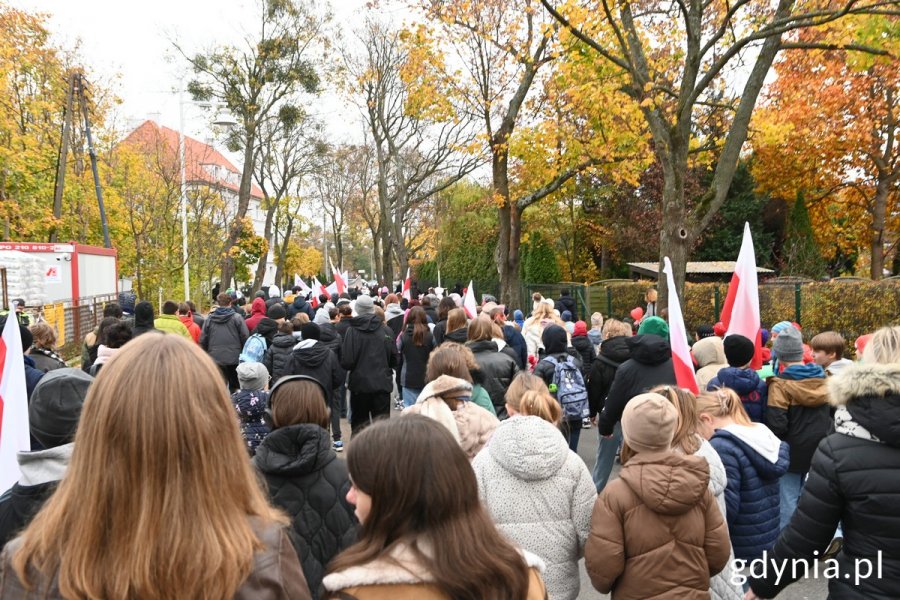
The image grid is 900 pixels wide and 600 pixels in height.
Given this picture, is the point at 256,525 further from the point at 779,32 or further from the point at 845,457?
the point at 779,32

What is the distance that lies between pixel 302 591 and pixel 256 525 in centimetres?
19

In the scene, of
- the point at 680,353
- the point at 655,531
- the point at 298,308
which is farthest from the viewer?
the point at 298,308

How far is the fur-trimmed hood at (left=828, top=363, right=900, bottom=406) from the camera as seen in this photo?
8.89 feet

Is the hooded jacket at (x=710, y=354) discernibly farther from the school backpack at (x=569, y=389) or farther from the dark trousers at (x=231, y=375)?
the dark trousers at (x=231, y=375)

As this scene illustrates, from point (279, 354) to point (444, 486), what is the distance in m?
6.74

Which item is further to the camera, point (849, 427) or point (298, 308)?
point (298, 308)

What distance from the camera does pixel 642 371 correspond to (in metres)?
6.23

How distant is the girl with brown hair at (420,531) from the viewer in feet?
5.81

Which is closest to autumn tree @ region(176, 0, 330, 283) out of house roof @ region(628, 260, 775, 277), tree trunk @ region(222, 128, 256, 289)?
tree trunk @ region(222, 128, 256, 289)

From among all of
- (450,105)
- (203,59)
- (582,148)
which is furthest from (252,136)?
(582,148)

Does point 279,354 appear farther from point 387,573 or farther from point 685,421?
point 387,573

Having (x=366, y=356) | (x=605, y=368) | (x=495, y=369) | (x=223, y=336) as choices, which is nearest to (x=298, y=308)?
(x=223, y=336)

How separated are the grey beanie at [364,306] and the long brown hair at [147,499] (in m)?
6.78

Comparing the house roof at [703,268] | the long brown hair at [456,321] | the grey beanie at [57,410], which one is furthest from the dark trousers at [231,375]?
the house roof at [703,268]
